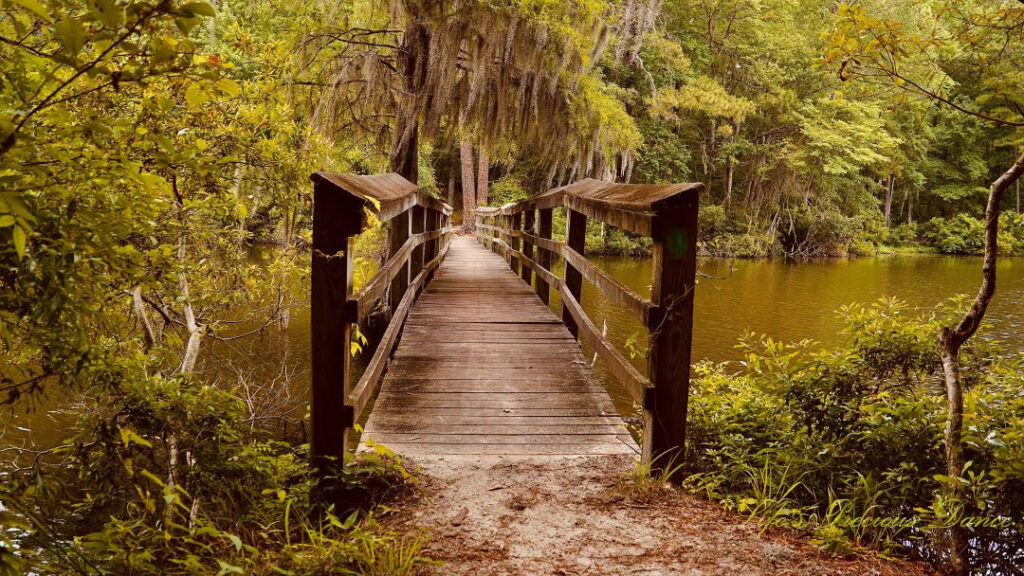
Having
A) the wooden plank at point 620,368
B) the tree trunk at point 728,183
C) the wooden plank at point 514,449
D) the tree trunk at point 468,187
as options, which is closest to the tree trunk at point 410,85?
the wooden plank at point 620,368

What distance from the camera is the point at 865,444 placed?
134 inches

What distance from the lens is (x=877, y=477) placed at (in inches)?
132

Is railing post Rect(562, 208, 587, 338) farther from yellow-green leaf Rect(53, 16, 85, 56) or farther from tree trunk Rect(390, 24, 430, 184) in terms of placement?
yellow-green leaf Rect(53, 16, 85, 56)

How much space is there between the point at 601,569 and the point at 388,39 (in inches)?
392

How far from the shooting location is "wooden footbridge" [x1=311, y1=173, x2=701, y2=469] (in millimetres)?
2770

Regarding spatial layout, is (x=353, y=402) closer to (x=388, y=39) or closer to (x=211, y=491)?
(x=211, y=491)

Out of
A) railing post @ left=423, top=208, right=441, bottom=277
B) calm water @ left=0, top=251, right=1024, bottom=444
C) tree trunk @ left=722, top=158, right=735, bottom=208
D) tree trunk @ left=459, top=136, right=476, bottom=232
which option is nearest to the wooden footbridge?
calm water @ left=0, top=251, right=1024, bottom=444

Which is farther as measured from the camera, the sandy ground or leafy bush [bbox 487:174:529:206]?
leafy bush [bbox 487:174:529:206]

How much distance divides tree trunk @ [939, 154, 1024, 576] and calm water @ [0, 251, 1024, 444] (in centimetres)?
151

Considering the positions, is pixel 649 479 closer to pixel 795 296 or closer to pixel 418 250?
pixel 418 250

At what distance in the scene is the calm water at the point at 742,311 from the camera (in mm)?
8244

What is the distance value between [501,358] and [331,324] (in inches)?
99.1

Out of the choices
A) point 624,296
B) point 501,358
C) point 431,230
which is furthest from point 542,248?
point 624,296

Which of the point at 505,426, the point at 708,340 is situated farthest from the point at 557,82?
the point at 505,426
